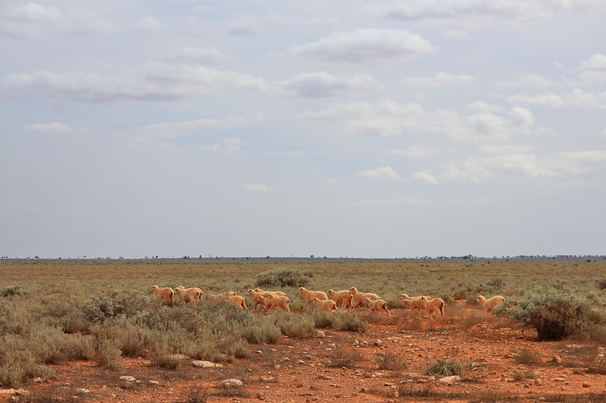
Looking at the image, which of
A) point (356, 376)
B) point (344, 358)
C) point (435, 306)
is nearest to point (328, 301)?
point (435, 306)

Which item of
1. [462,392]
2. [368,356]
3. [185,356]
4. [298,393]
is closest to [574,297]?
[368,356]

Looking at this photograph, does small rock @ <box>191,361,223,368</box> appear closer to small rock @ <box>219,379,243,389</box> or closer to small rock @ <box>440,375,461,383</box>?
small rock @ <box>219,379,243,389</box>

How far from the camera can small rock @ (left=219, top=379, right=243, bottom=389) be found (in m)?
8.79

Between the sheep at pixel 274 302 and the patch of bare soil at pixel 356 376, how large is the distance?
4163 millimetres

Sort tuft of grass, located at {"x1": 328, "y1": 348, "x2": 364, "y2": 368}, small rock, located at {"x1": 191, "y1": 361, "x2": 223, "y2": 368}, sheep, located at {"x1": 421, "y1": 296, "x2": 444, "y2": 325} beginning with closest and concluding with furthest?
small rock, located at {"x1": 191, "y1": 361, "x2": 223, "y2": 368} → tuft of grass, located at {"x1": 328, "y1": 348, "x2": 364, "y2": 368} → sheep, located at {"x1": 421, "y1": 296, "x2": 444, "y2": 325}

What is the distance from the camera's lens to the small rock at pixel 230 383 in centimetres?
879

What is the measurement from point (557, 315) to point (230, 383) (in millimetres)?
9830

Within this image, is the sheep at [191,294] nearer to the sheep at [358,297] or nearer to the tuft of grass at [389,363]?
the sheep at [358,297]

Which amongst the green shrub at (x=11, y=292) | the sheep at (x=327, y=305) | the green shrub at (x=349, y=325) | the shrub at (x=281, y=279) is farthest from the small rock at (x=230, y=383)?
the shrub at (x=281, y=279)

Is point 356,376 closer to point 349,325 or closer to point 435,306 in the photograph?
point 349,325

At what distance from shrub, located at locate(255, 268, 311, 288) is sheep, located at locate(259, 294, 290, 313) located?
12796 mm

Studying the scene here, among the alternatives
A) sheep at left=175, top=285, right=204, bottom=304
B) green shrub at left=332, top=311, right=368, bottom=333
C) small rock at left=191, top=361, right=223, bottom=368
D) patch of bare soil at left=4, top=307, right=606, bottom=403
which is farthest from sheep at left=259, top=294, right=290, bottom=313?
small rock at left=191, top=361, right=223, bottom=368

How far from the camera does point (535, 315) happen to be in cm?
1471

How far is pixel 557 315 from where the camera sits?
14461 millimetres
